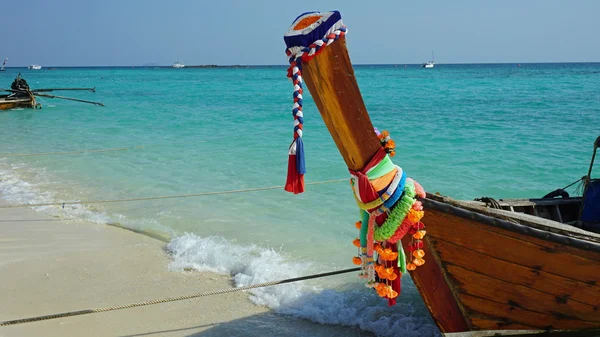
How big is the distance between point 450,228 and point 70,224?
5.21 meters

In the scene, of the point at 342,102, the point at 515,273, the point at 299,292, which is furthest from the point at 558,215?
the point at 342,102

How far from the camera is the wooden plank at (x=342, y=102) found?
2.24 m

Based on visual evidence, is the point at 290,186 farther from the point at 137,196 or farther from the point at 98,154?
the point at 98,154

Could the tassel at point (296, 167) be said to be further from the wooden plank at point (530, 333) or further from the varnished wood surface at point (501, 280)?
the wooden plank at point (530, 333)

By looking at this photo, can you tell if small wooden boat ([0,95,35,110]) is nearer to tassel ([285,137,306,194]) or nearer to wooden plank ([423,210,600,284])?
tassel ([285,137,306,194])

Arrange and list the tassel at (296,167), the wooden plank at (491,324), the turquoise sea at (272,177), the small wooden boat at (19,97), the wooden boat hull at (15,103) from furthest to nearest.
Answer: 1. the small wooden boat at (19,97)
2. the wooden boat hull at (15,103)
3. the turquoise sea at (272,177)
4. the wooden plank at (491,324)
5. the tassel at (296,167)

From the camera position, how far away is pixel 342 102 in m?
2.32

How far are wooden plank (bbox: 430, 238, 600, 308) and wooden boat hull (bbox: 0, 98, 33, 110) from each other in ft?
75.0

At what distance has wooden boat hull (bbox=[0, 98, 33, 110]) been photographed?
21.6 metres

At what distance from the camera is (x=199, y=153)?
11.8 m

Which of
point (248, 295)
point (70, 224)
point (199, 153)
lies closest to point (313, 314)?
point (248, 295)

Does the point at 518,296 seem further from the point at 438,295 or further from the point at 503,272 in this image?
the point at 438,295

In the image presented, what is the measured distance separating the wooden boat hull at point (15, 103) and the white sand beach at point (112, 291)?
59.9 ft

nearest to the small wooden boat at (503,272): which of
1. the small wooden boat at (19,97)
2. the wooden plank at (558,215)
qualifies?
the wooden plank at (558,215)
